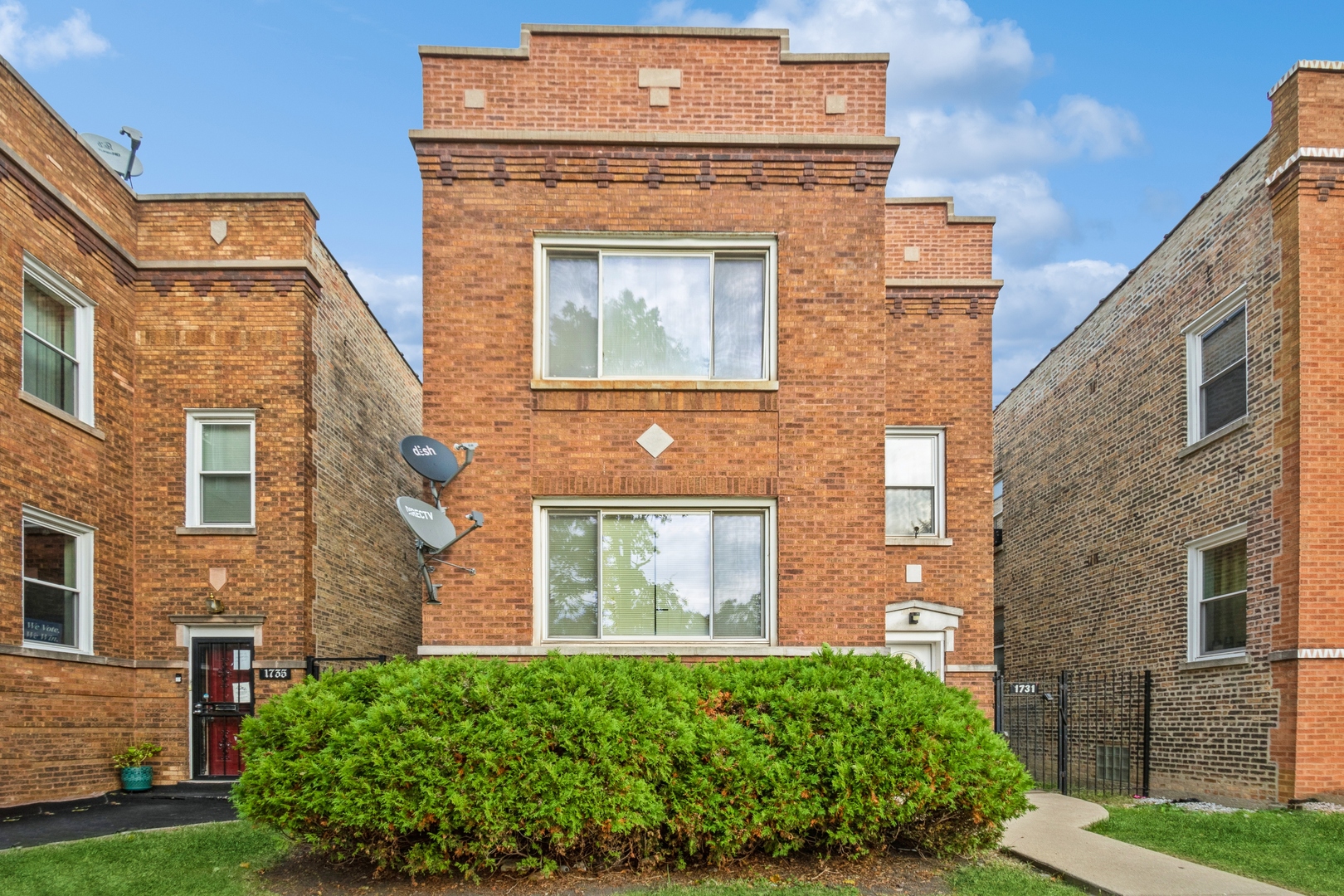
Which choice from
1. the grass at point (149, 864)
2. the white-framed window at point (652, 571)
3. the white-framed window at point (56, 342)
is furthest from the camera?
the white-framed window at point (56, 342)

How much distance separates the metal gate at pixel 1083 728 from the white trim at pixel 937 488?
220 centimetres

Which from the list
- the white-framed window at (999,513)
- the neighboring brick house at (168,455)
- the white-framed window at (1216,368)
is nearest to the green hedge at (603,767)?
the neighboring brick house at (168,455)

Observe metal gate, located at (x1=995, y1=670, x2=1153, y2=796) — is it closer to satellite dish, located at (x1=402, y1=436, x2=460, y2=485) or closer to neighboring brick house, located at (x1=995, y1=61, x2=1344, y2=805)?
neighboring brick house, located at (x1=995, y1=61, x2=1344, y2=805)

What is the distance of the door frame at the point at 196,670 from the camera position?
45.0 ft

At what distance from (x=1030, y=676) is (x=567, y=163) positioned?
48.8 ft

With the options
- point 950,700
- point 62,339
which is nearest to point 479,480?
point 950,700

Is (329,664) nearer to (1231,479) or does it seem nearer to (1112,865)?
(1112,865)

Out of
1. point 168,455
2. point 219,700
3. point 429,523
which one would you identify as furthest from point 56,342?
point 429,523

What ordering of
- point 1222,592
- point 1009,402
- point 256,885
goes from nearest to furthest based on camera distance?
1. point 256,885
2. point 1222,592
3. point 1009,402

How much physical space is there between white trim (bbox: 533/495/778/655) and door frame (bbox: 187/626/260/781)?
5550 mm

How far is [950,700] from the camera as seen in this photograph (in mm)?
8320

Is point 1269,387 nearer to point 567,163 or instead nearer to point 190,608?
point 567,163

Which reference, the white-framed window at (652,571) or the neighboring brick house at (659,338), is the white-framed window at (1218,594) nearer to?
the neighboring brick house at (659,338)

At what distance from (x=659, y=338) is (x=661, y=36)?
3333 mm
